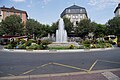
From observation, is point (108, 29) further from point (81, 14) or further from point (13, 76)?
point (13, 76)

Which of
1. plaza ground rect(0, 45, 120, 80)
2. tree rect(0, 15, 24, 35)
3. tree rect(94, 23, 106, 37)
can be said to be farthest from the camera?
tree rect(94, 23, 106, 37)

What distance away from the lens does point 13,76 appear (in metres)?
8.98

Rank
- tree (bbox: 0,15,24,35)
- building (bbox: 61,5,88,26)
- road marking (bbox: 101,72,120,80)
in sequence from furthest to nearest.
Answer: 1. building (bbox: 61,5,88,26)
2. tree (bbox: 0,15,24,35)
3. road marking (bbox: 101,72,120,80)

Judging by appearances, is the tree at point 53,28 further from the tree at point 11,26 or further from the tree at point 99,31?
the tree at point 99,31

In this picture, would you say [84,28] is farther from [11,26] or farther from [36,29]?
[11,26]

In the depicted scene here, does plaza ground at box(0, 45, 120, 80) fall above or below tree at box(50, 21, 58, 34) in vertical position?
below

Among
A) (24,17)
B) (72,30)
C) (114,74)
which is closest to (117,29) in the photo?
(72,30)

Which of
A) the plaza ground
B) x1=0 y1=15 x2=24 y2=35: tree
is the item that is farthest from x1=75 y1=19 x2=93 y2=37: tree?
the plaza ground

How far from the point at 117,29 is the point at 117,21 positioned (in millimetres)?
2764

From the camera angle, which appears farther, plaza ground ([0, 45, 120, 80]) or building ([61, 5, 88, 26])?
building ([61, 5, 88, 26])

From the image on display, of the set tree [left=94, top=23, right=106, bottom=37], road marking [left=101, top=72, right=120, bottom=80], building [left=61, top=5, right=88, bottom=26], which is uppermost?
building [left=61, top=5, right=88, bottom=26]

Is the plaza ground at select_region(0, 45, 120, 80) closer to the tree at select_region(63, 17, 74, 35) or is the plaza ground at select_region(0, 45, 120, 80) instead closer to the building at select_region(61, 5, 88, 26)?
the tree at select_region(63, 17, 74, 35)

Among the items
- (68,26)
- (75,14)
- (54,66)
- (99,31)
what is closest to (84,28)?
(68,26)

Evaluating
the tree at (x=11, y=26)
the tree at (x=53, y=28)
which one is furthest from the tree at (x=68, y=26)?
the tree at (x=11, y=26)
